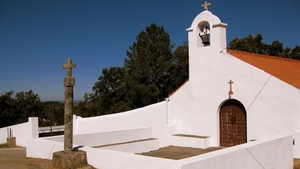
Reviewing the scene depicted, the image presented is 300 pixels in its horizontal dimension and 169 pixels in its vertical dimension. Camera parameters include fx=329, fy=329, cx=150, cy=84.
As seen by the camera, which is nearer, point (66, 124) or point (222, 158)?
point (222, 158)

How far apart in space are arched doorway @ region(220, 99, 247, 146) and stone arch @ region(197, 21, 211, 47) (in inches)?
104

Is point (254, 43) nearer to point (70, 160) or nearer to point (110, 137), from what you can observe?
point (110, 137)

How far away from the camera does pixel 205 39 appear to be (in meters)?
13.4

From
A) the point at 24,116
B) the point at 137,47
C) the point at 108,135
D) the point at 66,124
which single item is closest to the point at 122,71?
the point at 137,47

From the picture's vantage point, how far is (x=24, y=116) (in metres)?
29.1

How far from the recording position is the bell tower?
12.9m

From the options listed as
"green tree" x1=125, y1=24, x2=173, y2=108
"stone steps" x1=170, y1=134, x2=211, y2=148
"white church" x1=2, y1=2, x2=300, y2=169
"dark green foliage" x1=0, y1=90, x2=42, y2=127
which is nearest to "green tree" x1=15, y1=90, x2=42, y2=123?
"dark green foliage" x1=0, y1=90, x2=42, y2=127

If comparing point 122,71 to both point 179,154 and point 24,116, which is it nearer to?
point 24,116

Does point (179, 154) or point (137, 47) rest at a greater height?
point (137, 47)

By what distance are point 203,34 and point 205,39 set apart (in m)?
0.31

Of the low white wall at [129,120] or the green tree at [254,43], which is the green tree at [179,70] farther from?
the low white wall at [129,120]

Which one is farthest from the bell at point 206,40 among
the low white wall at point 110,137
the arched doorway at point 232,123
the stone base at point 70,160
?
the stone base at point 70,160

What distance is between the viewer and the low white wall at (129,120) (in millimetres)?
14914

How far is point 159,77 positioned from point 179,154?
1490 centimetres
